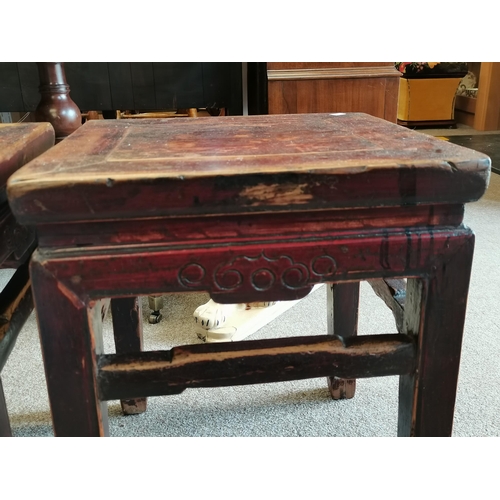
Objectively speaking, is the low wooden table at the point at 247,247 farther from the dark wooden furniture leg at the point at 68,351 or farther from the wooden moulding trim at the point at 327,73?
the wooden moulding trim at the point at 327,73

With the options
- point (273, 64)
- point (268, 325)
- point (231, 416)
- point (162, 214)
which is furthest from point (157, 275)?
point (273, 64)

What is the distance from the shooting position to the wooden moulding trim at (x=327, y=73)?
1.39 metres

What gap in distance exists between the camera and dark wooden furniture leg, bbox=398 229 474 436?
20.4 inches

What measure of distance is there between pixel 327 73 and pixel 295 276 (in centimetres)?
104

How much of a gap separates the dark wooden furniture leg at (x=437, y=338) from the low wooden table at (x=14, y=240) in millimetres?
463

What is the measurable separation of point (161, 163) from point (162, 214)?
0.19ft

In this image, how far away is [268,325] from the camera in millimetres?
1292

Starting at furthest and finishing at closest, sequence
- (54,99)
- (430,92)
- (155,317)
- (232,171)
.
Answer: (430,92) < (155,317) < (54,99) < (232,171)

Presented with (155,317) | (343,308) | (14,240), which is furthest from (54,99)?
(343,308)

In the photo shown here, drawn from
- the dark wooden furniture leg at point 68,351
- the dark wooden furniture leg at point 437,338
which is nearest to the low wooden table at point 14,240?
the dark wooden furniture leg at point 68,351

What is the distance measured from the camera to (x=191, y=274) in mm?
494

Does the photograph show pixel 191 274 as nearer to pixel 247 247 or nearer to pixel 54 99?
pixel 247 247

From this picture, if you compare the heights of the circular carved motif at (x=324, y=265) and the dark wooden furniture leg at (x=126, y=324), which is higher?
the circular carved motif at (x=324, y=265)

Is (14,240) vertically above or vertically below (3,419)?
above
